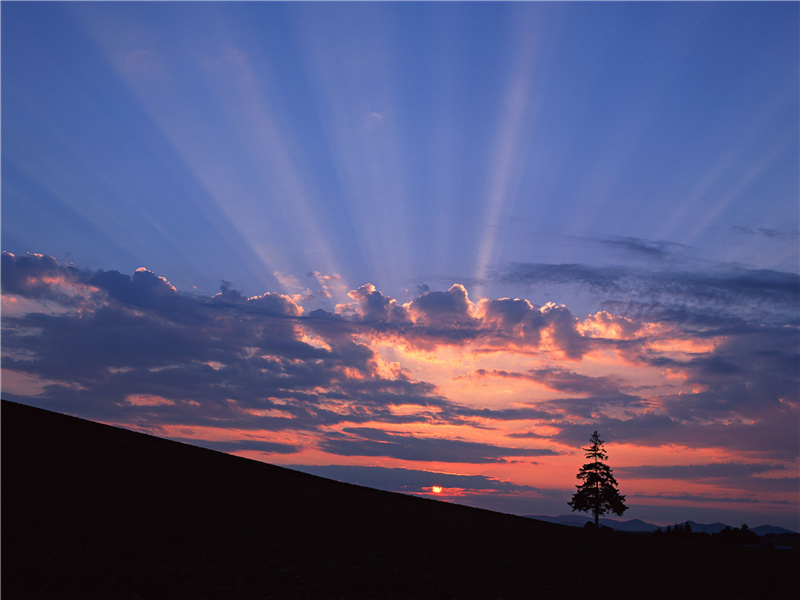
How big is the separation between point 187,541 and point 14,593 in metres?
9.94

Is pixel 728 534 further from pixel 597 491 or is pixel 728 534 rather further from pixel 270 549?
pixel 270 549

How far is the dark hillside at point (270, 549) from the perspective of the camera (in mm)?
21656

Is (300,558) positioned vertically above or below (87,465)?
below

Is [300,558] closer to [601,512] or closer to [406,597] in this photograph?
[406,597]

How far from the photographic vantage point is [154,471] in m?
49.2

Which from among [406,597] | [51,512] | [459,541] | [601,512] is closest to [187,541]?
[51,512]

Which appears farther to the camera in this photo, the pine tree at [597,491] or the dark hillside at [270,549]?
the pine tree at [597,491]

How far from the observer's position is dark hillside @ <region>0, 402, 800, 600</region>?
2166cm

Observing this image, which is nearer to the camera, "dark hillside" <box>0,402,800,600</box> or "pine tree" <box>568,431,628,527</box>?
"dark hillside" <box>0,402,800,600</box>

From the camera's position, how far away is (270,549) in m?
27.8

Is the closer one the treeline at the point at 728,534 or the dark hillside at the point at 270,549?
the dark hillside at the point at 270,549

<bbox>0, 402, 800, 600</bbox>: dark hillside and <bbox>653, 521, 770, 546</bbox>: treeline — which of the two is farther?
<bbox>653, 521, 770, 546</bbox>: treeline

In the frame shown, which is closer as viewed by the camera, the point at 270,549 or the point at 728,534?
the point at 270,549

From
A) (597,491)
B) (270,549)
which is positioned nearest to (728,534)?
(597,491)
